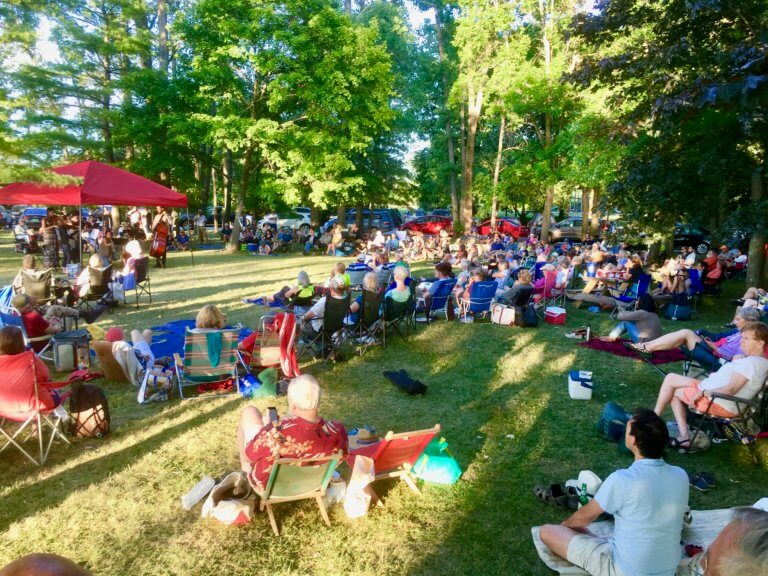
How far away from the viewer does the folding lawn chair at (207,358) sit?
536 cm

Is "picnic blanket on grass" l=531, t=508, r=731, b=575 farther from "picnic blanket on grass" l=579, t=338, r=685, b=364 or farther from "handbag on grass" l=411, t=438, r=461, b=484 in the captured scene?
"picnic blanket on grass" l=579, t=338, r=685, b=364

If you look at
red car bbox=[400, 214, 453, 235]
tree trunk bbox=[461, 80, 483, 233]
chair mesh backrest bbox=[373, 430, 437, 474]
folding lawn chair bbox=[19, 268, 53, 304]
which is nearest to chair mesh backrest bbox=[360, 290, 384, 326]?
chair mesh backrest bbox=[373, 430, 437, 474]

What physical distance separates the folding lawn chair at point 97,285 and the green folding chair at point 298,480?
7300 millimetres

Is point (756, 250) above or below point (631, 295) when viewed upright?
above

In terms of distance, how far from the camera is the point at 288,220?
31.5m

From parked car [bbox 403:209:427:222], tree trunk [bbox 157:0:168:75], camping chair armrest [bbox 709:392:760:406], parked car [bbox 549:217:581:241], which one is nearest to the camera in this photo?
camping chair armrest [bbox 709:392:760:406]

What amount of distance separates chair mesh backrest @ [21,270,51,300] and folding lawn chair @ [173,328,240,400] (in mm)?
4337

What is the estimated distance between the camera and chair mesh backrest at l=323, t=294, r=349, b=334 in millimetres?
6590

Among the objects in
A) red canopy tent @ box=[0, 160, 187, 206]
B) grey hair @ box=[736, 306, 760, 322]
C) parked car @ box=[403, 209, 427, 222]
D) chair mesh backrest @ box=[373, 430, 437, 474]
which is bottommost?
chair mesh backrest @ box=[373, 430, 437, 474]

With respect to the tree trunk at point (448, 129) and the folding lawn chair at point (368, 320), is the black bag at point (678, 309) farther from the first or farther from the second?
the tree trunk at point (448, 129)

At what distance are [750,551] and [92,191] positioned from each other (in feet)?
45.5

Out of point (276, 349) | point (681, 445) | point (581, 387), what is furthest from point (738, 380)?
point (276, 349)

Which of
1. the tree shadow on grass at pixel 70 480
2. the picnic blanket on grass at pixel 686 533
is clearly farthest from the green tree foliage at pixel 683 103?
the tree shadow on grass at pixel 70 480

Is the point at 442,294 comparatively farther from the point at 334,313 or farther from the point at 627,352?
the point at 627,352
